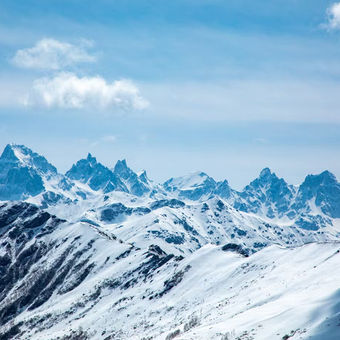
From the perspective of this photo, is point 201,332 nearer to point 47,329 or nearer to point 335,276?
point 335,276

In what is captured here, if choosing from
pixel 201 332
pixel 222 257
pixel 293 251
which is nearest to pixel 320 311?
pixel 201 332

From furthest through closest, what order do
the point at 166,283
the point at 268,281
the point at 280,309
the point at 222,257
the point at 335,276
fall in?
1. the point at 222,257
2. the point at 166,283
3. the point at 268,281
4. the point at 335,276
5. the point at 280,309

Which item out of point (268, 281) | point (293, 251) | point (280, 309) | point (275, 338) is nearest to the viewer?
point (275, 338)

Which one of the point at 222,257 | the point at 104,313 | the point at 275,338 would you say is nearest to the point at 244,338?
the point at 275,338

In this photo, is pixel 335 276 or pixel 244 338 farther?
pixel 335 276

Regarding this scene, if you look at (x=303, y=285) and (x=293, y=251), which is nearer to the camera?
(x=303, y=285)

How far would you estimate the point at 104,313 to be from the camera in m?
178

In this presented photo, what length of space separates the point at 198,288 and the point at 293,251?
3617 centimetres

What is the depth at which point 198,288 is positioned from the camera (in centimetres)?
16975

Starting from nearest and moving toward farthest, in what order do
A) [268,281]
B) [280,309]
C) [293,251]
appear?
1. [280,309]
2. [268,281]
3. [293,251]

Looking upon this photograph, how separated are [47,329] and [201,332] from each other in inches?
4939

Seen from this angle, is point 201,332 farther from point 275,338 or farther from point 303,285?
point 303,285

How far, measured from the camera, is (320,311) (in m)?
67.2

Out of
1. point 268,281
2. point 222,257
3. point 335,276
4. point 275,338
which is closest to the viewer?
point 275,338
